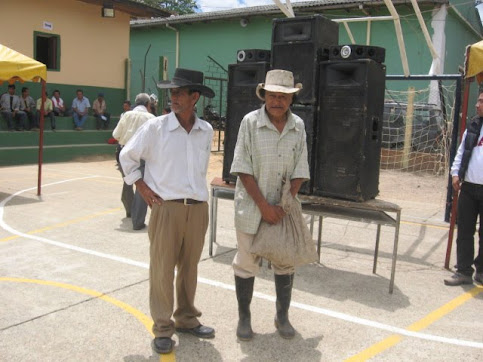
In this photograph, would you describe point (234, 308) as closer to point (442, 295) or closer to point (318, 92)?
point (442, 295)

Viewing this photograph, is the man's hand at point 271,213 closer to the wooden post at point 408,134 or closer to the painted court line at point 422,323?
the painted court line at point 422,323

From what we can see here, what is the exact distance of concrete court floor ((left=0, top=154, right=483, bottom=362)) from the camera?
11.7 feet

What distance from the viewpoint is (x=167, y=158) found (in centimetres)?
341

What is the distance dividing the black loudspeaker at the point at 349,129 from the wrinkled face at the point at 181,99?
2.07 m

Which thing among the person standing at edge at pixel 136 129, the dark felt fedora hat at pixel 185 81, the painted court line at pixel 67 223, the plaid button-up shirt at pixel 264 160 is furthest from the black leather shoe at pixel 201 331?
the painted court line at pixel 67 223

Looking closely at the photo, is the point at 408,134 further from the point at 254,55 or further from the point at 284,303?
the point at 284,303

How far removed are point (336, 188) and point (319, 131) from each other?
618 millimetres

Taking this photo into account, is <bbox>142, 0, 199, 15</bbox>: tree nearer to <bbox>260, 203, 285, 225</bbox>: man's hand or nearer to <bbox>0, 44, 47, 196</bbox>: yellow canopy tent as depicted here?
<bbox>0, 44, 47, 196</bbox>: yellow canopy tent

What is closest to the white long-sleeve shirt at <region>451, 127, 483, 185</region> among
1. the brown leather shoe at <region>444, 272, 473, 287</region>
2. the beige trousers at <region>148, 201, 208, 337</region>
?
the brown leather shoe at <region>444, 272, 473, 287</region>

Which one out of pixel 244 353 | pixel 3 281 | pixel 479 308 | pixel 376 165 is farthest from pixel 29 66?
pixel 479 308

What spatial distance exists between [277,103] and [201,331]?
5.61ft

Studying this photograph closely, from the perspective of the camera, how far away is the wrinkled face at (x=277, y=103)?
3.61 m

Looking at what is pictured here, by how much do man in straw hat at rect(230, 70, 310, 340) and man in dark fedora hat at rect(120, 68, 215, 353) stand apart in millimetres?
317

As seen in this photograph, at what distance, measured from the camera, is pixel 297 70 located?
538cm
